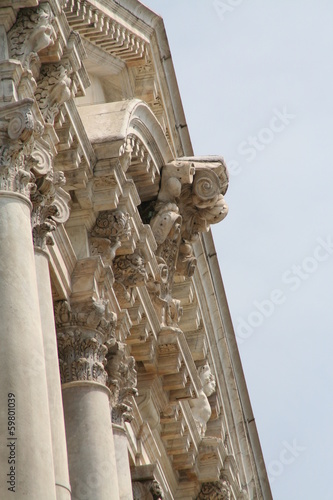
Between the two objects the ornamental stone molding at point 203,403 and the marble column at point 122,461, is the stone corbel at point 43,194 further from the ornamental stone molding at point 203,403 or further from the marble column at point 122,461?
the ornamental stone molding at point 203,403

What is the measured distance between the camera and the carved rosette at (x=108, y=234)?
63.0ft

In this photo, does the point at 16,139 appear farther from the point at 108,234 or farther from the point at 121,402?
the point at 121,402

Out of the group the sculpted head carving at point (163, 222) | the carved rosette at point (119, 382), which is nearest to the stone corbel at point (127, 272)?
the carved rosette at point (119, 382)

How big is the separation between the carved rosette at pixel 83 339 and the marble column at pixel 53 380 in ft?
4.98

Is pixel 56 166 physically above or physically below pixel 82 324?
above

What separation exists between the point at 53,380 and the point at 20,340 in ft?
5.33

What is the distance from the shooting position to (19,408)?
13.9 m

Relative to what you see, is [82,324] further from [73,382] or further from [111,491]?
[111,491]

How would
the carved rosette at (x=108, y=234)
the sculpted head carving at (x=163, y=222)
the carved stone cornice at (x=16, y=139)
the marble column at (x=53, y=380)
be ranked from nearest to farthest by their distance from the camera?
the marble column at (x=53, y=380) → the carved stone cornice at (x=16, y=139) → the carved rosette at (x=108, y=234) → the sculpted head carving at (x=163, y=222)

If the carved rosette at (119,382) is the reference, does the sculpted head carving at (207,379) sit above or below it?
above

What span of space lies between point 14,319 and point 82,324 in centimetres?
372

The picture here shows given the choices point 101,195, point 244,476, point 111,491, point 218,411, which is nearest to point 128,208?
point 101,195

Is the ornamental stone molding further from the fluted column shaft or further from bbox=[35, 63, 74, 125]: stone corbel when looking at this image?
the fluted column shaft

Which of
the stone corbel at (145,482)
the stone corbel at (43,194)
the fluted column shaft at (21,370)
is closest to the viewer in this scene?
the fluted column shaft at (21,370)
